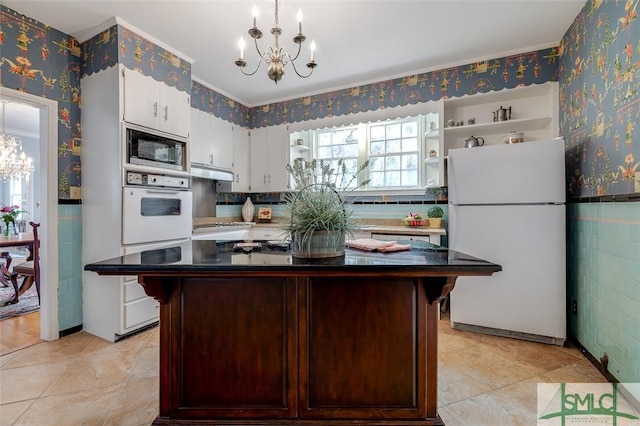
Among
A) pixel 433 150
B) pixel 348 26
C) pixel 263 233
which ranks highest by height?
pixel 348 26

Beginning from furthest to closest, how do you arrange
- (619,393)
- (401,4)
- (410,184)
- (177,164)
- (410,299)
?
(410,184)
(177,164)
(401,4)
(619,393)
(410,299)

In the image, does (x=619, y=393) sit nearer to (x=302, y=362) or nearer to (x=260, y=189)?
(x=302, y=362)

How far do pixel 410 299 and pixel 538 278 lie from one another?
5.78ft

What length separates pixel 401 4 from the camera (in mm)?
2338

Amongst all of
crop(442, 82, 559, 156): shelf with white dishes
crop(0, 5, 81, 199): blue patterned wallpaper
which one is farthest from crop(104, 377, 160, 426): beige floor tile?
crop(442, 82, 559, 156): shelf with white dishes

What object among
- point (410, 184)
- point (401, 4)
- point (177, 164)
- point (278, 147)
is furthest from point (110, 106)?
point (410, 184)

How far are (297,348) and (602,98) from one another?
2.56 metres

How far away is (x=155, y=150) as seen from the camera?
2771mm

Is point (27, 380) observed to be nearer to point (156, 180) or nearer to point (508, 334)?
point (156, 180)

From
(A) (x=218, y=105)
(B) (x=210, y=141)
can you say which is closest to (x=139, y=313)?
(B) (x=210, y=141)

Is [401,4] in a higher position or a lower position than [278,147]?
higher

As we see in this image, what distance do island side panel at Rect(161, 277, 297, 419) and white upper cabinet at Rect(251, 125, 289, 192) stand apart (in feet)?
9.30

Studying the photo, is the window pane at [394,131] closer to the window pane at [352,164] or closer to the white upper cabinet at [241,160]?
the window pane at [352,164]

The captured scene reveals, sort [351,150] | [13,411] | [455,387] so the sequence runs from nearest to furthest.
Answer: [13,411] → [455,387] → [351,150]
